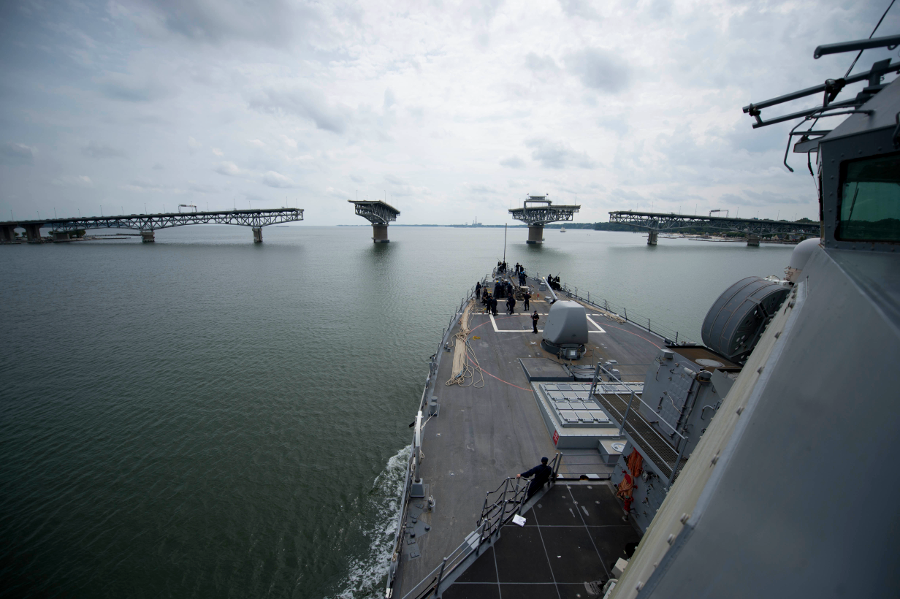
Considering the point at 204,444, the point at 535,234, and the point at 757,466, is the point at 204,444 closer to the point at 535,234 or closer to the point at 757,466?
the point at 757,466

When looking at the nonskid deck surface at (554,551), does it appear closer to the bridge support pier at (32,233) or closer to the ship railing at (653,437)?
the ship railing at (653,437)

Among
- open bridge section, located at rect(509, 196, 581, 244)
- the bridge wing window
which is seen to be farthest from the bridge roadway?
the bridge wing window

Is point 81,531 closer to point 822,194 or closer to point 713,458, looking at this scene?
point 713,458

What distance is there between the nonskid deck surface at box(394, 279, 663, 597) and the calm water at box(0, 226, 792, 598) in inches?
117

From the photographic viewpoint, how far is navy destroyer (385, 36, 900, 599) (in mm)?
1963

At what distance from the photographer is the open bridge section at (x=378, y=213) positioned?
336ft

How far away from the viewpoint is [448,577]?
6.26 metres

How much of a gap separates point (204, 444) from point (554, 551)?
13.5 m

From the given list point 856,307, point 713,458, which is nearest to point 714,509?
point 713,458

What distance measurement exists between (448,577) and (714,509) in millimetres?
5538

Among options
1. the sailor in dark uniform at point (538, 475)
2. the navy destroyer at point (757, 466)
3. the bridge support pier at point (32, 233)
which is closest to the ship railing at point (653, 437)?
the navy destroyer at point (757, 466)

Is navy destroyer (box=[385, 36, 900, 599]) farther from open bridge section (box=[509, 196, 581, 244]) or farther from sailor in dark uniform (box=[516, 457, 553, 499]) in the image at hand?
open bridge section (box=[509, 196, 581, 244])

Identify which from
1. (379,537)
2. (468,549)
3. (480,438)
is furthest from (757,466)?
(379,537)

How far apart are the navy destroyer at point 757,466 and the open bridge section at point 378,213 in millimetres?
100720
